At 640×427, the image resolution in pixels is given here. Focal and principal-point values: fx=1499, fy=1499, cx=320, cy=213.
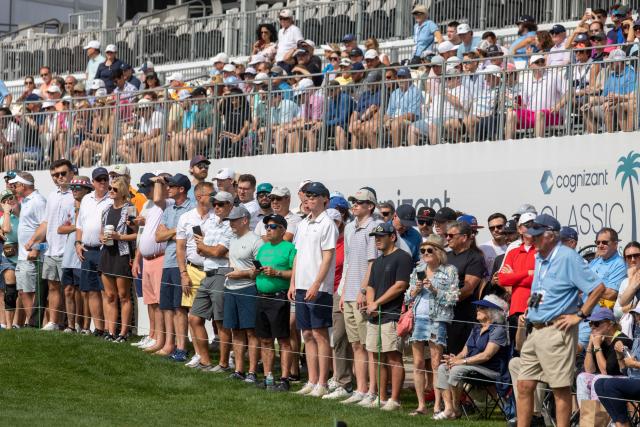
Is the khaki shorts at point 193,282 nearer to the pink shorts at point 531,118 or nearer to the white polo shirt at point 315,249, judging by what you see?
the white polo shirt at point 315,249

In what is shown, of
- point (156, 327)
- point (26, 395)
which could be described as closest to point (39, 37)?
point (156, 327)

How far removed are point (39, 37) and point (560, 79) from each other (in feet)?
65.7

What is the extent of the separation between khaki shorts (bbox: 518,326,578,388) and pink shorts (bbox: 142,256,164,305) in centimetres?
667

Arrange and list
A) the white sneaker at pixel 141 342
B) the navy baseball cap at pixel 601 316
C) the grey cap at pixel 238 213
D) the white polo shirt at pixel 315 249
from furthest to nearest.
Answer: the white sneaker at pixel 141 342 < the grey cap at pixel 238 213 < the white polo shirt at pixel 315 249 < the navy baseball cap at pixel 601 316

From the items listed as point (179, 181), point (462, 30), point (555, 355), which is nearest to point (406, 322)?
point (555, 355)

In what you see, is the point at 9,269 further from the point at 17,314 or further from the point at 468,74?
the point at 468,74

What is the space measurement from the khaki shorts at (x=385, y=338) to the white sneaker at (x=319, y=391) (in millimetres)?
913

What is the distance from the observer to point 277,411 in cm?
1523

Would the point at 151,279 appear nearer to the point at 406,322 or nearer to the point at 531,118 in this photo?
the point at 406,322

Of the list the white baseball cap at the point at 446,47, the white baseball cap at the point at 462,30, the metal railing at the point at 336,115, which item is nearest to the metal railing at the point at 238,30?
the white baseball cap at the point at 462,30

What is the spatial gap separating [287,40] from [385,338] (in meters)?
11.6

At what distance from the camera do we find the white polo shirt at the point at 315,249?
16.2m

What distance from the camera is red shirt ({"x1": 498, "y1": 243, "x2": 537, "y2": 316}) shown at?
48.1ft

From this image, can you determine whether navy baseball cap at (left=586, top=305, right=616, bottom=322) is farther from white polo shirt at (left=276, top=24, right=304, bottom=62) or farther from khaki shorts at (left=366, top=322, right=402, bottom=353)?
white polo shirt at (left=276, top=24, right=304, bottom=62)
